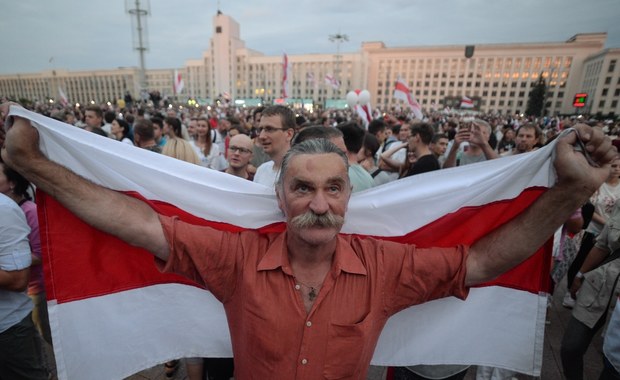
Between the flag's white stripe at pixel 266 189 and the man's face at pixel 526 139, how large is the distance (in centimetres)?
354

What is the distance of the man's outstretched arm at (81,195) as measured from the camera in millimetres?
1288

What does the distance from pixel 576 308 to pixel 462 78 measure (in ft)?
358

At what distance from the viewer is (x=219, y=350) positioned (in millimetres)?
1930

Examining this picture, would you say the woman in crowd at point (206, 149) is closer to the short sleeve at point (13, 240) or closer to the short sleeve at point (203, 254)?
the short sleeve at point (13, 240)

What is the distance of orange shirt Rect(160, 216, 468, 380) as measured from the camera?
4.45 feet

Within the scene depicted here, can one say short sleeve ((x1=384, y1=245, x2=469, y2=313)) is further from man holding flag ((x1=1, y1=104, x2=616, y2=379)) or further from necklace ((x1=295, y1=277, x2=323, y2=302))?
necklace ((x1=295, y1=277, x2=323, y2=302))

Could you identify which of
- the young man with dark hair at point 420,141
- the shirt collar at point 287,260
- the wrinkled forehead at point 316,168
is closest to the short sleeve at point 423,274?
the shirt collar at point 287,260

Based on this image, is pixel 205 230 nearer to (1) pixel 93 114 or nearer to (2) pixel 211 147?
(2) pixel 211 147

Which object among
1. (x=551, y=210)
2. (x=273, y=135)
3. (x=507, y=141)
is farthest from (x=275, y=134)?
(x=507, y=141)

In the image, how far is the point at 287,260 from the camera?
57.7 inches

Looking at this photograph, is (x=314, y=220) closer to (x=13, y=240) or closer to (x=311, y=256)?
(x=311, y=256)

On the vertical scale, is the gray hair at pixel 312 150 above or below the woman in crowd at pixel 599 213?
above

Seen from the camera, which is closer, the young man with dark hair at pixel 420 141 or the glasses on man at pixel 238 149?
the glasses on man at pixel 238 149

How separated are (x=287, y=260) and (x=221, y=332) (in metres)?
0.82
